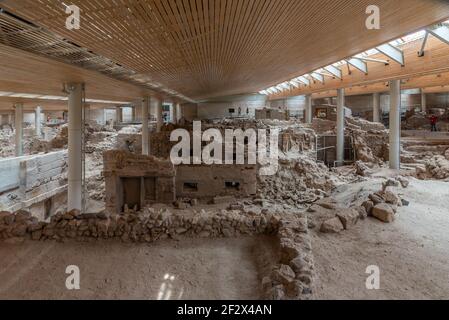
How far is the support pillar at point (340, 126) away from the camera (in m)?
19.9

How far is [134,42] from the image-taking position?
6.63 meters

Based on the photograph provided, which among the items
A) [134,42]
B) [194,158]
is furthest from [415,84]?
[134,42]

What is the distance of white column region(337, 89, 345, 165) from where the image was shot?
65.3 ft

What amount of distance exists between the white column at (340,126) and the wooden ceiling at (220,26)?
426 inches

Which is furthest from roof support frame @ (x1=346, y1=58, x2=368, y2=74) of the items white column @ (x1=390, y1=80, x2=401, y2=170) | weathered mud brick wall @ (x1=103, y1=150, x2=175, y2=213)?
weathered mud brick wall @ (x1=103, y1=150, x2=175, y2=213)

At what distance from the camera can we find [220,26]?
6164mm

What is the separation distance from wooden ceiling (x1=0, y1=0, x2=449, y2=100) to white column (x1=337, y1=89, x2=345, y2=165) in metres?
10.8

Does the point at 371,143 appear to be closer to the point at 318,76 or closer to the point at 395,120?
the point at 318,76

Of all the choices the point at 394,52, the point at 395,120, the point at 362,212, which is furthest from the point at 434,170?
the point at 362,212

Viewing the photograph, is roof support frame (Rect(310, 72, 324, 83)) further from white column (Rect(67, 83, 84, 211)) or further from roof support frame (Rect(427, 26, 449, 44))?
white column (Rect(67, 83, 84, 211))

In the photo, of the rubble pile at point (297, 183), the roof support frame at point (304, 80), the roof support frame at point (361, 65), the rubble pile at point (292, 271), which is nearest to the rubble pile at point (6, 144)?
the rubble pile at point (297, 183)

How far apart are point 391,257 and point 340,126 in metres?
16.9

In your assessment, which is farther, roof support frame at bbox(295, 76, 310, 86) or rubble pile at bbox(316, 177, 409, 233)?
roof support frame at bbox(295, 76, 310, 86)

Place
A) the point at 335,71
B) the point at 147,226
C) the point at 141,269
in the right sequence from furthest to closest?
1. the point at 335,71
2. the point at 147,226
3. the point at 141,269
